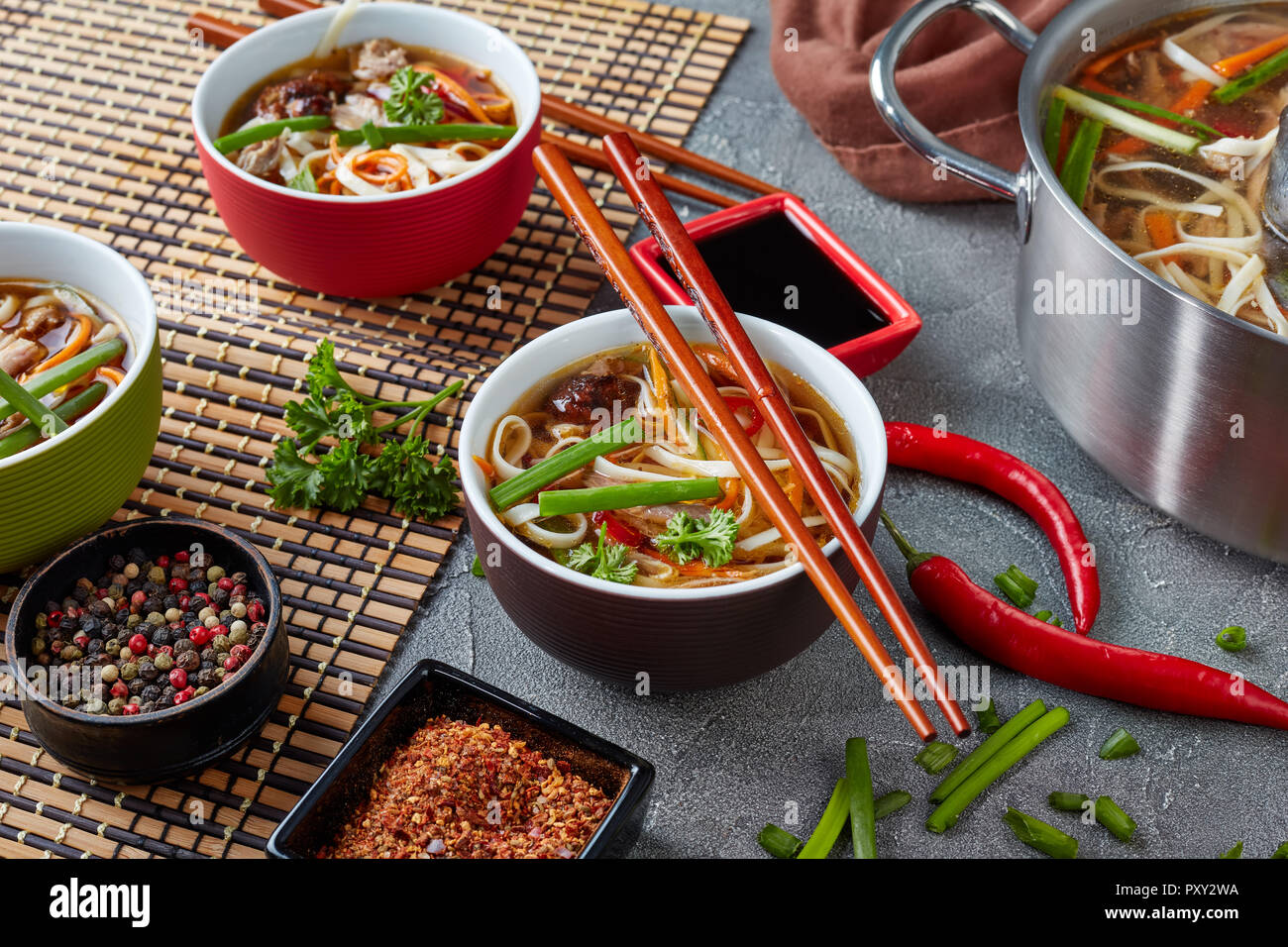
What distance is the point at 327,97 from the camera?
9.05 ft

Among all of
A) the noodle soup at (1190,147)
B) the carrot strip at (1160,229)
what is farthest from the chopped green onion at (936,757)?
the carrot strip at (1160,229)

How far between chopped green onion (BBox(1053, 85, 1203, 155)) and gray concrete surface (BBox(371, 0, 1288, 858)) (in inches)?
21.2

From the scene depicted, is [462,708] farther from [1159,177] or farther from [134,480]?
[1159,177]

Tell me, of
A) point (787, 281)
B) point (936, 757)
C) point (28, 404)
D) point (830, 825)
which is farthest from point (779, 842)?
point (28, 404)

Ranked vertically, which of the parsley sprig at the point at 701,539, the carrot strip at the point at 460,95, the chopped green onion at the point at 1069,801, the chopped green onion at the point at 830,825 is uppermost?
the carrot strip at the point at 460,95

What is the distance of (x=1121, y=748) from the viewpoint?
204 centimetres

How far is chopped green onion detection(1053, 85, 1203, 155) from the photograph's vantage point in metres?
2.39

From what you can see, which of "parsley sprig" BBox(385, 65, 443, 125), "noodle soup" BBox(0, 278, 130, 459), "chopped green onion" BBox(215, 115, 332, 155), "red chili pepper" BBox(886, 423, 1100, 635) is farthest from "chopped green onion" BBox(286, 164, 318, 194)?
"red chili pepper" BBox(886, 423, 1100, 635)

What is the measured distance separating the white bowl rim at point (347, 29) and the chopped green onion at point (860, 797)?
1312mm

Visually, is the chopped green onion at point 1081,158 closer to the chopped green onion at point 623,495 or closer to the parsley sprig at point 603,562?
the chopped green onion at point 623,495

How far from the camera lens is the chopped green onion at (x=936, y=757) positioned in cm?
201

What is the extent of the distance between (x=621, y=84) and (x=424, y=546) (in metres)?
1.58

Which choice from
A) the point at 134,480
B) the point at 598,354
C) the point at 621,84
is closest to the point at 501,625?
the point at 598,354

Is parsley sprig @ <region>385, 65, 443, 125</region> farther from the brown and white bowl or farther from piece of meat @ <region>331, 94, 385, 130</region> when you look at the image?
the brown and white bowl
